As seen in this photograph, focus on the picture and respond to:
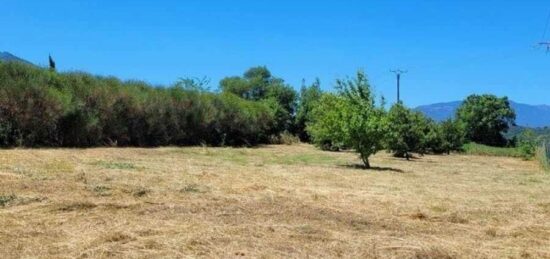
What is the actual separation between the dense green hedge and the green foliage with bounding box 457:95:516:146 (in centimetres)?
3747

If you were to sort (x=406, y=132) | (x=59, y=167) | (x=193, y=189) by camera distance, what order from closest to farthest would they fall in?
(x=193, y=189) → (x=59, y=167) → (x=406, y=132)

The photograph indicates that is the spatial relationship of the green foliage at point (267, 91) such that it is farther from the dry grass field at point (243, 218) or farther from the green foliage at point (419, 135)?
the dry grass field at point (243, 218)

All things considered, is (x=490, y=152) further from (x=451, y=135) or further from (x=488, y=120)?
(x=488, y=120)

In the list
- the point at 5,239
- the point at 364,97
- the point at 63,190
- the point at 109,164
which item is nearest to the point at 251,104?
the point at 364,97

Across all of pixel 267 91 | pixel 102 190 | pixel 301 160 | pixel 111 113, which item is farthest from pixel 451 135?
pixel 102 190

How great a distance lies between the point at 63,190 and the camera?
9.60 metres

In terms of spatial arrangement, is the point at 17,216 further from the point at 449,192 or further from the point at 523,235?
the point at 449,192

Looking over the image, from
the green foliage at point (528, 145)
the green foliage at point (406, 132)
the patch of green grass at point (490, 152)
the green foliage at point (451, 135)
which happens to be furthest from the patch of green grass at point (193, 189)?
the patch of green grass at point (490, 152)

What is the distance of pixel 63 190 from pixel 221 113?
27.2 m

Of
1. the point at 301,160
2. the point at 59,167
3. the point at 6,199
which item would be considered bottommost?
the point at 6,199

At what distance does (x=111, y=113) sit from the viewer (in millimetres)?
27734

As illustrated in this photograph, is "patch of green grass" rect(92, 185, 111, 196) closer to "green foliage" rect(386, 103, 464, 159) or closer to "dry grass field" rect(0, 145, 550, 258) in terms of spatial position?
"dry grass field" rect(0, 145, 550, 258)

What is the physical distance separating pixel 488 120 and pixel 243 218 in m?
66.3

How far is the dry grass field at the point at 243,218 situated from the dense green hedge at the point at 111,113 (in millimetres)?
10645
